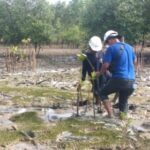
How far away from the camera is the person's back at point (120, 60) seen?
368 inches

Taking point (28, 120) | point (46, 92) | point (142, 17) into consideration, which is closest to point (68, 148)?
point (28, 120)

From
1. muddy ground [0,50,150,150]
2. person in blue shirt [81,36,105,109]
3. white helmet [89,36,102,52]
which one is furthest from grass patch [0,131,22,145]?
white helmet [89,36,102,52]

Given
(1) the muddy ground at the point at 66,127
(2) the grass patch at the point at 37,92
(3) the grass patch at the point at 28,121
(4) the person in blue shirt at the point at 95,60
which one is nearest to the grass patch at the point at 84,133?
(1) the muddy ground at the point at 66,127

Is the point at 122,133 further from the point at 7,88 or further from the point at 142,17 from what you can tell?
the point at 142,17

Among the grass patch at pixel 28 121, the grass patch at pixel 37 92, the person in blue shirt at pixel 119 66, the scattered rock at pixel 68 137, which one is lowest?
the grass patch at pixel 37 92

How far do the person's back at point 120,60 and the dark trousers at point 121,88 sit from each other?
103mm

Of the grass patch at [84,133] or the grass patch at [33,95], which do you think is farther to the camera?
the grass patch at [33,95]

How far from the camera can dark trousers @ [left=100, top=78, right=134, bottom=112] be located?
9453mm

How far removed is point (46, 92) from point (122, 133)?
20.8 ft

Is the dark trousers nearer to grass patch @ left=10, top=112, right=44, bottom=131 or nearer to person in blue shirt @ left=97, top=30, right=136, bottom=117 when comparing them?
person in blue shirt @ left=97, top=30, right=136, bottom=117

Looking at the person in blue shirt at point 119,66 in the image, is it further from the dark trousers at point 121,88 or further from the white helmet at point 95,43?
the white helmet at point 95,43

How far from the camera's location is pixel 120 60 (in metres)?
9.41

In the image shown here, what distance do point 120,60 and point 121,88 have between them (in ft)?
1.92

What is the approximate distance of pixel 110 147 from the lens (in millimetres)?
7984
